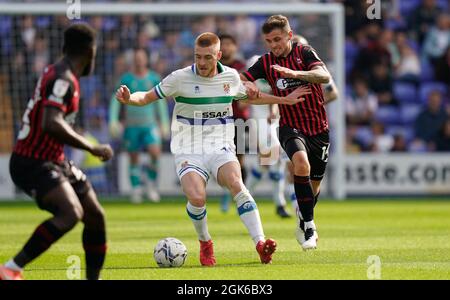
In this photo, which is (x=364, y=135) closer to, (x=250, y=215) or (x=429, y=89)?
(x=429, y=89)

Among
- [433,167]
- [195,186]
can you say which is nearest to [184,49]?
[433,167]

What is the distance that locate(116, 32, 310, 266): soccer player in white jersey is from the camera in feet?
31.5

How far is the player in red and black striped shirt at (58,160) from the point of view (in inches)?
295

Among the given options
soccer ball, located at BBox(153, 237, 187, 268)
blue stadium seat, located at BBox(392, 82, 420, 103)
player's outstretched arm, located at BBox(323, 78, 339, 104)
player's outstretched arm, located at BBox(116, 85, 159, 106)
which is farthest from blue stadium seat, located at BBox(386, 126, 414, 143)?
soccer ball, located at BBox(153, 237, 187, 268)

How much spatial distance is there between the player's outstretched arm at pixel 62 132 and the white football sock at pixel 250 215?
7.51ft

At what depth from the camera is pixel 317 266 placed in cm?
930

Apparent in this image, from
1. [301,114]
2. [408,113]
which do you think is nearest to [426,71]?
[408,113]

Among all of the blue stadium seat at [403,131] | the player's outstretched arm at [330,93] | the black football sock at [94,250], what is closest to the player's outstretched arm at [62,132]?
the black football sock at [94,250]

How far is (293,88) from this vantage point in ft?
36.0

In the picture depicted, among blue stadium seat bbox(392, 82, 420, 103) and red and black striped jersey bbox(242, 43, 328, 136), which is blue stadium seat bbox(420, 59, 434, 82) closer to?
blue stadium seat bbox(392, 82, 420, 103)

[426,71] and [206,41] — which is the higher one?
[206,41]

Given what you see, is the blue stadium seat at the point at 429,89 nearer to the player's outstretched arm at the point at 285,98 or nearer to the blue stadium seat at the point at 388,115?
the blue stadium seat at the point at 388,115

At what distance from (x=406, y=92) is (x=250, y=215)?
51.7 ft
